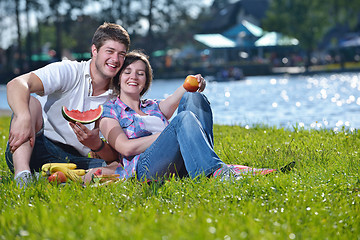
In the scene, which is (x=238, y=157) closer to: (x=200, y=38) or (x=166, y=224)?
(x=166, y=224)

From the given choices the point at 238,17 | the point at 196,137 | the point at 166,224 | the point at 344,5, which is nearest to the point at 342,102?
the point at 196,137

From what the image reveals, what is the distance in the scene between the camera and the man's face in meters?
5.02

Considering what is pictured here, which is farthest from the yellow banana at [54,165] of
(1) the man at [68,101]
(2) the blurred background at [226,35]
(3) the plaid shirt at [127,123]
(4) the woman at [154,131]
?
(2) the blurred background at [226,35]

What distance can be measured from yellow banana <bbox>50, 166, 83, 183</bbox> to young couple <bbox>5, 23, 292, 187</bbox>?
0.23 m

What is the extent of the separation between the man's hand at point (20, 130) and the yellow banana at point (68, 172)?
0.42m

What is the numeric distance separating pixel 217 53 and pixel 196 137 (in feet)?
177

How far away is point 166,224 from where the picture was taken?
3.11 meters

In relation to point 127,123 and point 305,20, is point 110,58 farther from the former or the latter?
point 305,20

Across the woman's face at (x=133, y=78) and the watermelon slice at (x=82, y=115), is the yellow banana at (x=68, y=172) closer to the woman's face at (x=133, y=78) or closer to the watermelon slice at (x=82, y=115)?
the watermelon slice at (x=82, y=115)

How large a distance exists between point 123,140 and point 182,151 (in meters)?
0.58

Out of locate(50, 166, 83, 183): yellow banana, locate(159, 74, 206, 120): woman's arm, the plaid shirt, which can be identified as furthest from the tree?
locate(50, 166, 83, 183): yellow banana

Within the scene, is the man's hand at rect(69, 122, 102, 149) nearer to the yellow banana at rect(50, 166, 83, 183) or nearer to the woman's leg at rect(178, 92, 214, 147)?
the yellow banana at rect(50, 166, 83, 183)

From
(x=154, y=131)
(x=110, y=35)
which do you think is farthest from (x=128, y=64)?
(x=154, y=131)

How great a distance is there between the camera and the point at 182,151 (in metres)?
4.48
